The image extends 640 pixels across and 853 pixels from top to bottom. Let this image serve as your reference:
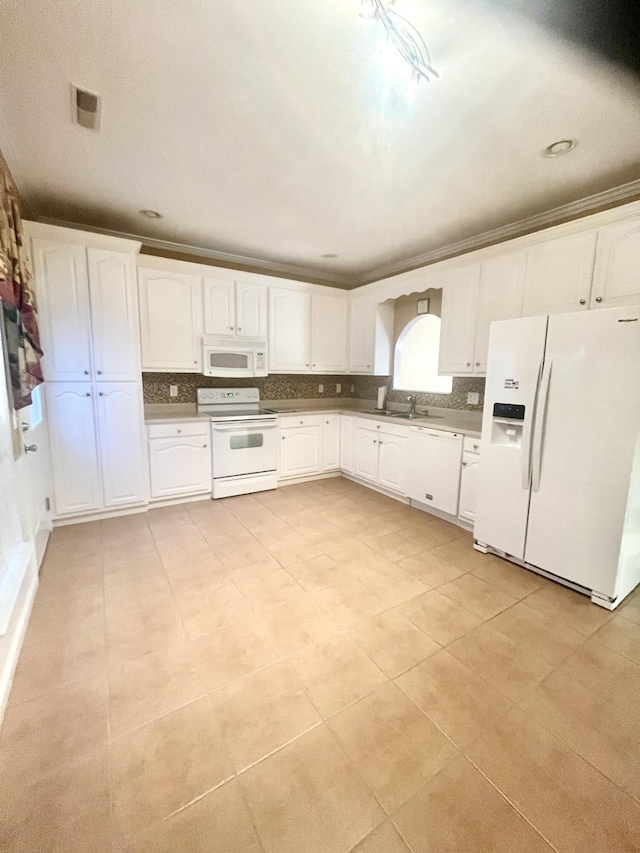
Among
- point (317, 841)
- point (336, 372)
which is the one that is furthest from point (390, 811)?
point (336, 372)

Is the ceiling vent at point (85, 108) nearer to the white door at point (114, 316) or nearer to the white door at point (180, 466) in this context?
the white door at point (114, 316)

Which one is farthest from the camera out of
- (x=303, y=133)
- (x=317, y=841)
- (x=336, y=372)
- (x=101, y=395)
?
(x=336, y=372)

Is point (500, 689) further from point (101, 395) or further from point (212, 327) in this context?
point (212, 327)

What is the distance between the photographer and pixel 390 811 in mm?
1082

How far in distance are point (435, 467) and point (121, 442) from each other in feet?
9.29

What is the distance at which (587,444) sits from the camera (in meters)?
2.04

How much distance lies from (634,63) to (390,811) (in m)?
2.91

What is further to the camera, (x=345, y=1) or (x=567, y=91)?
(x=567, y=91)

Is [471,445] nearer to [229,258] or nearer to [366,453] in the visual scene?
[366,453]

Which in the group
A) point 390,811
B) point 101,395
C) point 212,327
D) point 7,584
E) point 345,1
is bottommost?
point 390,811

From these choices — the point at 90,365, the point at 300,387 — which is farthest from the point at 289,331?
the point at 90,365

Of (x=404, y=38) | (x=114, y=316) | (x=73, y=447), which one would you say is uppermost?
(x=404, y=38)

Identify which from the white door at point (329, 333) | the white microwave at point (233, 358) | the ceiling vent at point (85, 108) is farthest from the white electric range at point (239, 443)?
the ceiling vent at point (85, 108)

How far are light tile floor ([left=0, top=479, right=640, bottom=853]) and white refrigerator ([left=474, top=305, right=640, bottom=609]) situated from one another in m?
0.26
